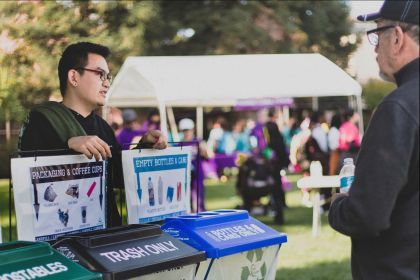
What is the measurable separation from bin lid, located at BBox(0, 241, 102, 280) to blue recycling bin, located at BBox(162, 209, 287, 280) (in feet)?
2.23

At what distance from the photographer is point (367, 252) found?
2.23 m

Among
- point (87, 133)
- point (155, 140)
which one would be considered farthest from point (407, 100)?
point (87, 133)

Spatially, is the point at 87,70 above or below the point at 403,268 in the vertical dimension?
above

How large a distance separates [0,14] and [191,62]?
706 centimetres

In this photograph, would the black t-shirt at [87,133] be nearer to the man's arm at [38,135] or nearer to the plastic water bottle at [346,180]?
the man's arm at [38,135]

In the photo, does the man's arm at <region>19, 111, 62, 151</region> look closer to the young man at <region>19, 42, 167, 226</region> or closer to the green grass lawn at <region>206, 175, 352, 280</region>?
the young man at <region>19, 42, 167, 226</region>

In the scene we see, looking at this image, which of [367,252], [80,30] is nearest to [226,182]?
[80,30]

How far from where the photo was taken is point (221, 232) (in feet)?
10.1

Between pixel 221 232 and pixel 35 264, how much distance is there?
103cm

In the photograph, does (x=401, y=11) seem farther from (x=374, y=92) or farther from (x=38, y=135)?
(x=374, y=92)


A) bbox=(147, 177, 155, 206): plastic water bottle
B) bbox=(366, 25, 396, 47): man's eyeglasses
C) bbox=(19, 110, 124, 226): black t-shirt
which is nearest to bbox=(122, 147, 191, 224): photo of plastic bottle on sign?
bbox=(147, 177, 155, 206): plastic water bottle

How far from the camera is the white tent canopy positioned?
10969 mm

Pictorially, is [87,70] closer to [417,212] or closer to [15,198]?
[15,198]

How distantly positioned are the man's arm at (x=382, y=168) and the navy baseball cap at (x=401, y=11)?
0.30 m
